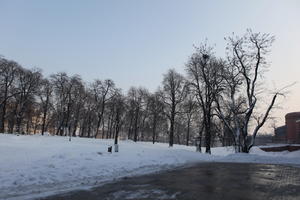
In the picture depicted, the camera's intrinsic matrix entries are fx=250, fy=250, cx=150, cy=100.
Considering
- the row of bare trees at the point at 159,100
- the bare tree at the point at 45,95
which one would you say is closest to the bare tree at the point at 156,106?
the row of bare trees at the point at 159,100

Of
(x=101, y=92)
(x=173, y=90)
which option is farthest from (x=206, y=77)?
(x=101, y=92)

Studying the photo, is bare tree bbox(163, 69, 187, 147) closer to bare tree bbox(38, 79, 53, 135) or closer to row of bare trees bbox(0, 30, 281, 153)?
row of bare trees bbox(0, 30, 281, 153)

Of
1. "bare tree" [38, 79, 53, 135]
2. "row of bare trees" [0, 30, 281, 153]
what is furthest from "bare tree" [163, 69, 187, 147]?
"bare tree" [38, 79, 53, 135]

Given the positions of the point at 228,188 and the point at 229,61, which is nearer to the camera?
the point at 228,188

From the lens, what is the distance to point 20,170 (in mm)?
10352

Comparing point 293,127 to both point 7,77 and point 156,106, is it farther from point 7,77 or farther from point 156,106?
point 7,77

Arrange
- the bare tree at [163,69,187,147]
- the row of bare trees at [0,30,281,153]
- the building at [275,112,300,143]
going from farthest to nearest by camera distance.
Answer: the building at [275,112,300,143]
the bare tree at [163,69,187,147]
the row of bare trees at [0,30,281,153]

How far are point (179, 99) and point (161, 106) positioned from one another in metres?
4.22

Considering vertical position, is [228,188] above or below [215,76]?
below

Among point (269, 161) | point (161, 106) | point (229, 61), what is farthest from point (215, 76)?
point (161, 106)

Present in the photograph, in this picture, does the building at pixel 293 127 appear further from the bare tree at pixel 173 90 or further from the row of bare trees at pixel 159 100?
the bare tree at pixel 173 90

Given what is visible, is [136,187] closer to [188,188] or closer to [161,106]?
[188,188]

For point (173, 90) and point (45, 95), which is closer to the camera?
point (173, 90)

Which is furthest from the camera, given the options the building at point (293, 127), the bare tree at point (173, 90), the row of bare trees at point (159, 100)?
the building at point (293, 127)
